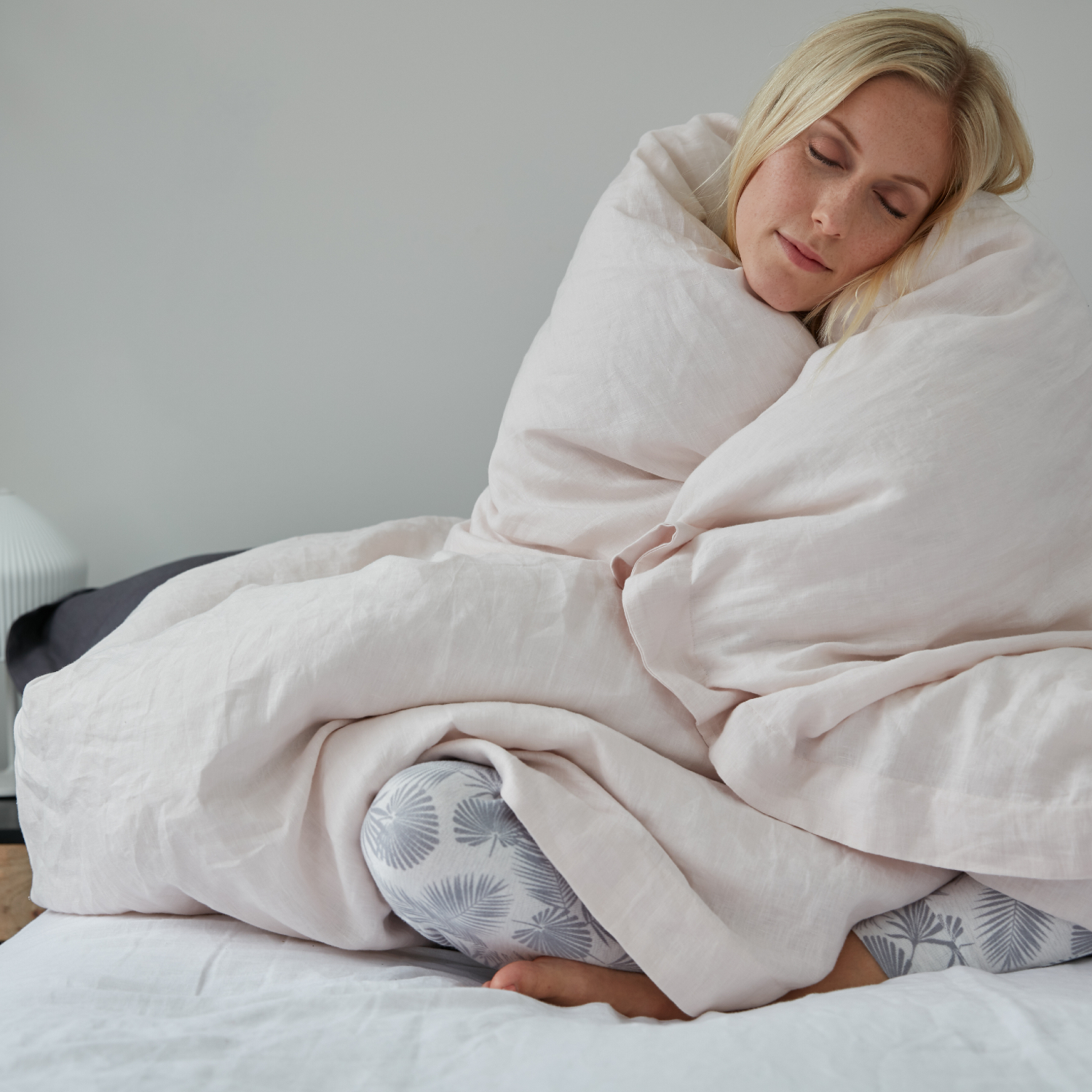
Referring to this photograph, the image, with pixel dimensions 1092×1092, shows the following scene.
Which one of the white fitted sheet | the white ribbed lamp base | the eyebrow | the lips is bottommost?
the white fitted sheet

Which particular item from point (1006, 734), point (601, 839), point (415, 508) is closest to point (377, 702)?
point (601, 839)

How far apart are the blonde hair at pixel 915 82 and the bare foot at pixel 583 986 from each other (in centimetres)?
56

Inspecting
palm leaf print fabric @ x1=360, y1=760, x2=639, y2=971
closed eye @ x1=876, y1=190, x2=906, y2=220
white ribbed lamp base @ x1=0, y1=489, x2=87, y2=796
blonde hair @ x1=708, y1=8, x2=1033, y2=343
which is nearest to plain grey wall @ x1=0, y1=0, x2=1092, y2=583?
white ribbed lamp base @ x1=0, y1=489, x2=87, y2=796

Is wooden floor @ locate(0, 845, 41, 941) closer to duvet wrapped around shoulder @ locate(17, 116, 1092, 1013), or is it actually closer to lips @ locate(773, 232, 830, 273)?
duvet wrapped around shoulder @ locate(17, 116, 1092, 1013)

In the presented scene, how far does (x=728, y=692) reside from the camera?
73 cm

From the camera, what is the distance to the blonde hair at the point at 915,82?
847 mm

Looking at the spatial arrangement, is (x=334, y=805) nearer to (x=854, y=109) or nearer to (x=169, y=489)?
(x=854, y=109)

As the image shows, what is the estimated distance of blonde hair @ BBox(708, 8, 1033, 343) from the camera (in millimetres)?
847

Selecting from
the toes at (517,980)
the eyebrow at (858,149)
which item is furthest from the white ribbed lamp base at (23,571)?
the eyebrow at (858,149)

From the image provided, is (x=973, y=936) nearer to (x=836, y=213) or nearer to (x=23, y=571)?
(x=836, y=213)

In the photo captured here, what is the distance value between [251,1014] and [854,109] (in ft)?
2.83

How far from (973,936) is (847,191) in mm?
627

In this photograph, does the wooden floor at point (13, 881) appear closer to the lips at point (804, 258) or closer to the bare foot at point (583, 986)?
the bare foot at point (583, 986)

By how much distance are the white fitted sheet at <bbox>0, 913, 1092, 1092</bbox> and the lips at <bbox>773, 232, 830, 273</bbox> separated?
0.60 meters
